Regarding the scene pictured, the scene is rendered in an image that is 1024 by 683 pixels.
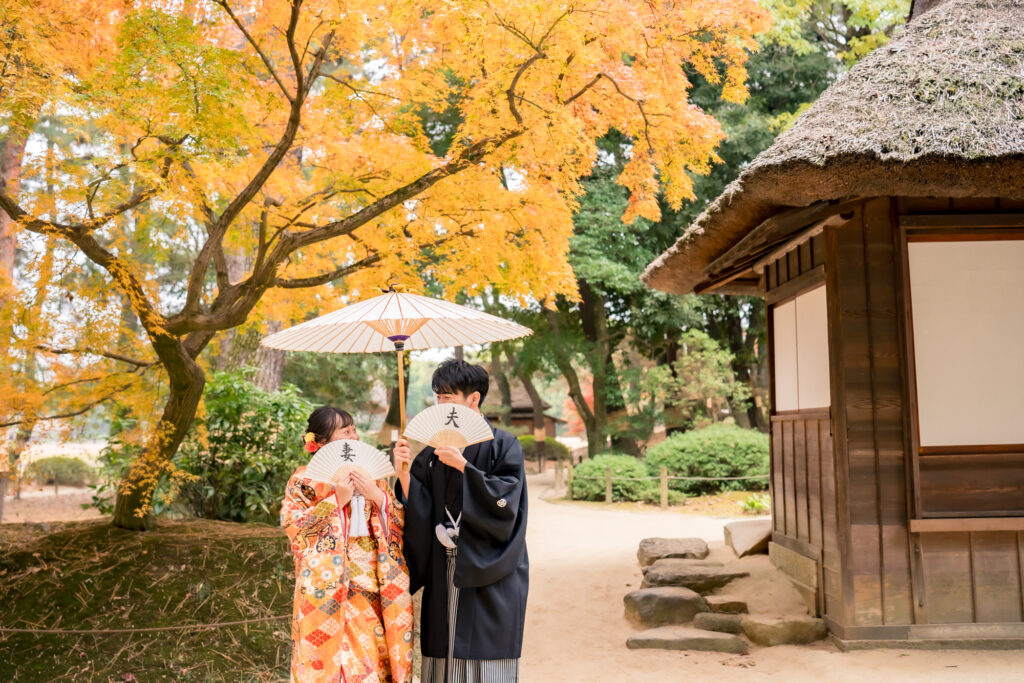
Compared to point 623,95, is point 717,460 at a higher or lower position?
lower

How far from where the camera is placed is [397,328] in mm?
3449

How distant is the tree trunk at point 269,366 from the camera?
9.75 meters

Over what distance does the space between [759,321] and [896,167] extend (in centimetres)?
1341

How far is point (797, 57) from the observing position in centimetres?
1584

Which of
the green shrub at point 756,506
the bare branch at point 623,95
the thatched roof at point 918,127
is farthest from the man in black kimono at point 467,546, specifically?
the green shrub at point 756,506

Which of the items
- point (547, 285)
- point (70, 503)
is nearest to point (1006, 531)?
point (547, 285)

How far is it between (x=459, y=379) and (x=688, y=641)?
11.4 ft

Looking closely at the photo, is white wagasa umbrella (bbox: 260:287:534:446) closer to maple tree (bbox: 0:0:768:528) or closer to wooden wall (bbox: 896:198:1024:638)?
maple tree (bbox: 0:0:768:528)

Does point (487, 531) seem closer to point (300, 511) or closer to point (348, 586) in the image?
point (348, 586)

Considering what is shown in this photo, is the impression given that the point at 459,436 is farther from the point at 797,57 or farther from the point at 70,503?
the point at 70,503

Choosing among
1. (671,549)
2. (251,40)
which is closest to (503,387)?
(671,549)

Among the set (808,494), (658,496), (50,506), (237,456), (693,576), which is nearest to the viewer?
(808,494)

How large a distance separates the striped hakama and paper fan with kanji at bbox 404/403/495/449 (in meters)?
0.44

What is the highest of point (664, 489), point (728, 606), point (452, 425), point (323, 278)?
point (323, 278)
